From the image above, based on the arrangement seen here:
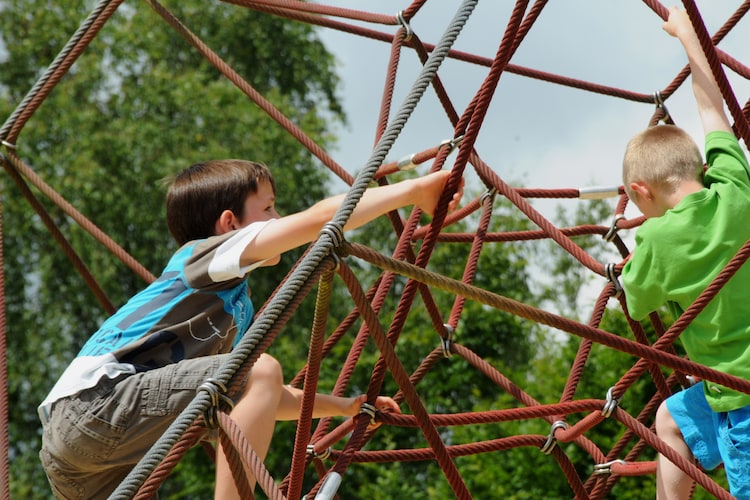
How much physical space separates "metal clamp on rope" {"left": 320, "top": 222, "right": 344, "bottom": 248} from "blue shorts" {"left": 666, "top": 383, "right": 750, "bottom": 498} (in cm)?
88

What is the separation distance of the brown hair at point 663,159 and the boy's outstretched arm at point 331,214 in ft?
1.48

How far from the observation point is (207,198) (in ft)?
7.16

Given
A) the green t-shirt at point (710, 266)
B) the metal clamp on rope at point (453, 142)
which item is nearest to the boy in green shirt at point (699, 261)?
the green t-shirt at point (710, 266)

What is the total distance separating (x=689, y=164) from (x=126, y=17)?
9.33 metres

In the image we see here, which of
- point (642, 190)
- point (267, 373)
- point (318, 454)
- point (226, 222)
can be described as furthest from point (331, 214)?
point (318, 454)

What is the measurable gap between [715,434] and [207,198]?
1100 millimetres

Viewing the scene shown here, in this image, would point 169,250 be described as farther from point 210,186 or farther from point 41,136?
point 210,186

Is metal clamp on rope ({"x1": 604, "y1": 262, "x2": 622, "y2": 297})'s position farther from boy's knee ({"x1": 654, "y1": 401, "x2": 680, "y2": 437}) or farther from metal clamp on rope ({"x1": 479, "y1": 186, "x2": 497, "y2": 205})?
metal clamp on rope ({"x1": 479, "y1": 186, "x2": 497, "y2": 205})

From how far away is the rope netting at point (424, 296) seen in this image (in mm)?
1490

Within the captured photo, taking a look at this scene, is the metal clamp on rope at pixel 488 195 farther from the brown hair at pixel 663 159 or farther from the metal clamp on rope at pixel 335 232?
the metal clamp on rope at pixel 335 232

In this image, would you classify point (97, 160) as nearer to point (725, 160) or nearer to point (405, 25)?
point (405, 25)

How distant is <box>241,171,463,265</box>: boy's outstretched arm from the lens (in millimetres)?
1744

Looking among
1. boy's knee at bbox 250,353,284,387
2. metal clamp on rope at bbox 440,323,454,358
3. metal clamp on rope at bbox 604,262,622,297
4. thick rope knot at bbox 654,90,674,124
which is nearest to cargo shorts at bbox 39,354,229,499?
boy's knee at bbox 250,353,284,387

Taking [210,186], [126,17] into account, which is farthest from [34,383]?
[210,186]
